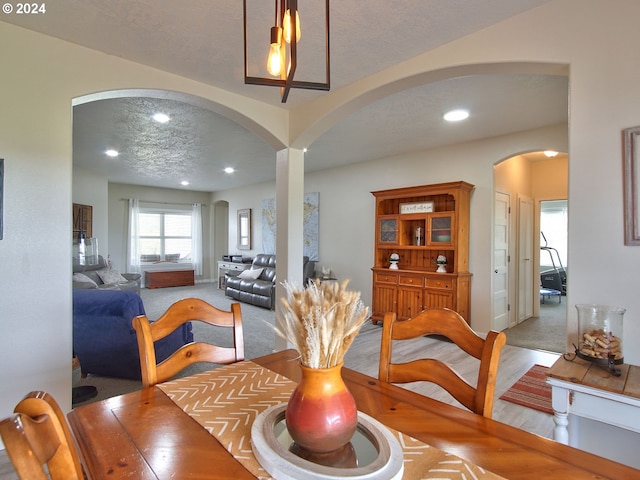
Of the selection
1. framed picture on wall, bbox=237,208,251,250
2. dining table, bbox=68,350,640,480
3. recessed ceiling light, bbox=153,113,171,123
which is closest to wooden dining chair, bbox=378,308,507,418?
dining table, bbox=68,350,640,480

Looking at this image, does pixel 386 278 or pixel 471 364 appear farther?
pixel 386 278

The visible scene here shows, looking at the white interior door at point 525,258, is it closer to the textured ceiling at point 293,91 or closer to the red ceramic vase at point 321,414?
the textured ceiling at point 293,91

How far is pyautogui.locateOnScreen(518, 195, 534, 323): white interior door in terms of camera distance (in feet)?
17.2

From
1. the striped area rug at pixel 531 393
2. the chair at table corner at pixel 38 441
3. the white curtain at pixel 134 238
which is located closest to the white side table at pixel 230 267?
the white curtain at pixel 134 238

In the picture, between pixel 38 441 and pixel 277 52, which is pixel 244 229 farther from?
pixel 38 441

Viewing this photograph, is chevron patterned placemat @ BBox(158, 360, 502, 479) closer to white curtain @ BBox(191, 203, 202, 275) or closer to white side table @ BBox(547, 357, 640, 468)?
white side table @ BBox(547, 357, 640, 468)

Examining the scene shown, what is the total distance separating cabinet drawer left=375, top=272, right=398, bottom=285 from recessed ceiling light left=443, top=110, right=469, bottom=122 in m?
2.25

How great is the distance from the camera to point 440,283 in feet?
14.5

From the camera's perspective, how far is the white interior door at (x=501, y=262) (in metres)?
4.45

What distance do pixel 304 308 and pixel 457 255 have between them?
3964mm

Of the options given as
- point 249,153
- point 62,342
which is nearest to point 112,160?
point 249,153

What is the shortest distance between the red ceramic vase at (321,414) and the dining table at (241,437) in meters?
0.12

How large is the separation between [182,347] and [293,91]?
227 centimetres

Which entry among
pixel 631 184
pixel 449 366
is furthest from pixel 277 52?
pixel 631 184
